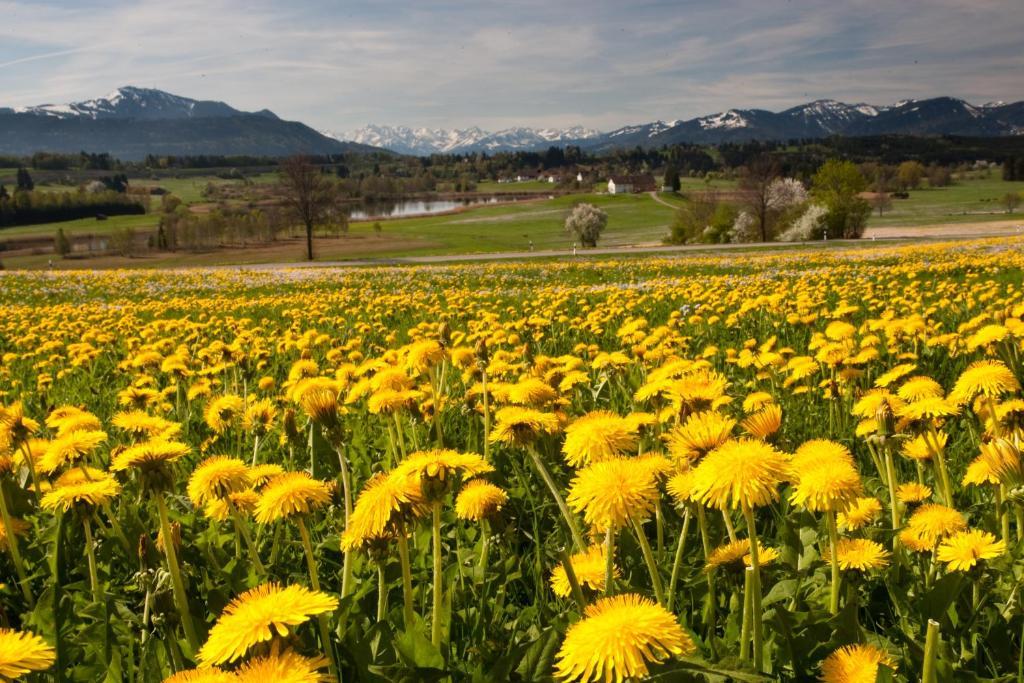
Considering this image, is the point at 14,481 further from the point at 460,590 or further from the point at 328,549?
the point at 460,590

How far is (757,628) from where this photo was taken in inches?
57.2

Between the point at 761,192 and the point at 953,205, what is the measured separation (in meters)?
61.6

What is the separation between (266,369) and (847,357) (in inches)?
207

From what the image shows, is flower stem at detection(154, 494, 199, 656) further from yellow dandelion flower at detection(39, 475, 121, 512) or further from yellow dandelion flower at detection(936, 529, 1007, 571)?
yellow dandelion flower at detection(936, 529, 1007, 571)

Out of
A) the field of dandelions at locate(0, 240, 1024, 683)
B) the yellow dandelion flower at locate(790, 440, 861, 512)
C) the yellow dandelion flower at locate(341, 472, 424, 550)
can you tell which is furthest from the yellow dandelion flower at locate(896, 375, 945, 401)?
the yellow dandelion flower at locate(341, 472, 424, 550)

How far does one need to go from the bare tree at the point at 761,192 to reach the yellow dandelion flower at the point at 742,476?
6649 cm

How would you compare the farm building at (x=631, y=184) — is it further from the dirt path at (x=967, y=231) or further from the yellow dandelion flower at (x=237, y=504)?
the yellow dandelion flower at (x=237, y=504)

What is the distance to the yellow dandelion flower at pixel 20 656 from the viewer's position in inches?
44.9

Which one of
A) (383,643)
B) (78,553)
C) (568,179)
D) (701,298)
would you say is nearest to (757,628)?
(383,643)

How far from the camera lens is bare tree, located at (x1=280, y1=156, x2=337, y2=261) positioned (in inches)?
2249

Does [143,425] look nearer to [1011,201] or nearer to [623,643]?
[623,643]

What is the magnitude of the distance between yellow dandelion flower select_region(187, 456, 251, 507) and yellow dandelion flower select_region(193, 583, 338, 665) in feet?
2.60

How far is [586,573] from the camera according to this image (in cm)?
198

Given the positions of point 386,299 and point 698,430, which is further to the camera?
point 386,299
